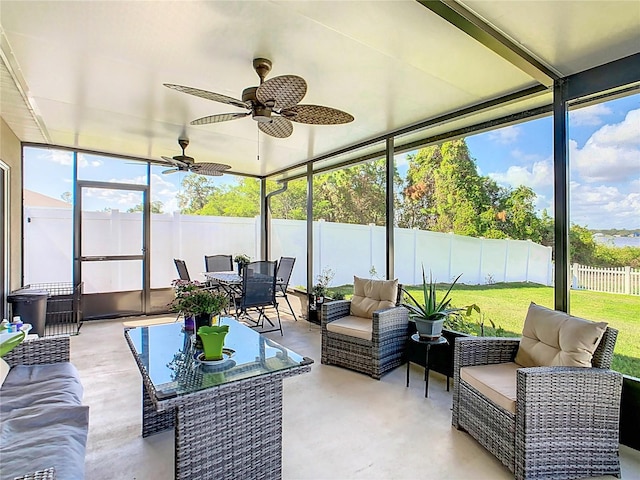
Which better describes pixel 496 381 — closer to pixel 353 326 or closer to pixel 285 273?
pixel 353 326

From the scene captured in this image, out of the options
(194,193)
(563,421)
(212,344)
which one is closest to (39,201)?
(194,193)

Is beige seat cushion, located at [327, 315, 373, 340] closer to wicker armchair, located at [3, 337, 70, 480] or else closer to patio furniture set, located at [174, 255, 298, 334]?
patio furniture set, located at [174, 255, 298, 334]

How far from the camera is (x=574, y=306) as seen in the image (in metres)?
2.54

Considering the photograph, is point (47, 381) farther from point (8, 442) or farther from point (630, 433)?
point (630, 433)

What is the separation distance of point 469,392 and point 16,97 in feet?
15.0

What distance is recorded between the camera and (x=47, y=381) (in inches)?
76.1

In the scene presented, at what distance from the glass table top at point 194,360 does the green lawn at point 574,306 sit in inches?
87.0

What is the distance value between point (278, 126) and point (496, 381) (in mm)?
2373

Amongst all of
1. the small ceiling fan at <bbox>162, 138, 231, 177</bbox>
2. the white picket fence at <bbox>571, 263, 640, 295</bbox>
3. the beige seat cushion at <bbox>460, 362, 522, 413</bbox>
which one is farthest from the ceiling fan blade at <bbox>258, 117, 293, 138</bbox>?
the white picket fence at <bbox>571, 263, 640, 295</bbox>

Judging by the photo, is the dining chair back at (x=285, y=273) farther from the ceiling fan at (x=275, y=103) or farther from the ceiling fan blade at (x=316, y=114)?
the ceiling fan blade at (x=316, y=114)

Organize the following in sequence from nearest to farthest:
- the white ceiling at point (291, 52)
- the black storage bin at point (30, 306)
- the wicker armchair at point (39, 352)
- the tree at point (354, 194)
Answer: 1. the white ceiling at point (291, 52)
2. the wicker armchair at point (39, 352)
3. the black storage bin at point (30, 306)
4. the tree at point (354, 194)

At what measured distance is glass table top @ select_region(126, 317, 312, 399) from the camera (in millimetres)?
1614

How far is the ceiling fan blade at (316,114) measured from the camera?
93.7 inches

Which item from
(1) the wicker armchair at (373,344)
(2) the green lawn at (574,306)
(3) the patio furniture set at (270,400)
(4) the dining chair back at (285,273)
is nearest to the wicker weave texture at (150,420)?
(3) the patio furniture set at (270,400)
